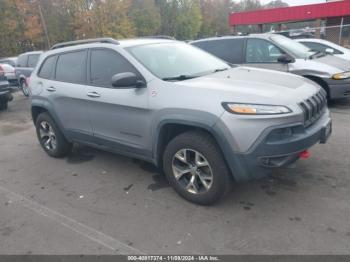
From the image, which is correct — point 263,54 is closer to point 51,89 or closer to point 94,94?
point 94,94

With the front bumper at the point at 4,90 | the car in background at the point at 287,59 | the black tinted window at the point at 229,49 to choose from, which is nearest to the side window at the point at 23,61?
the front bumper at the point at 4,90

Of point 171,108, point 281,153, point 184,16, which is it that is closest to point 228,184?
point 281,153

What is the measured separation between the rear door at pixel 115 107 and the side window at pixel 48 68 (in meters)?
1.04

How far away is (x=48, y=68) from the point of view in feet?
16.3

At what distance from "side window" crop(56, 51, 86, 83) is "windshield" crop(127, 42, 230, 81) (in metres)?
0.90

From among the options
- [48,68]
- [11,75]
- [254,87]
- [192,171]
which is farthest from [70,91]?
[11,75]

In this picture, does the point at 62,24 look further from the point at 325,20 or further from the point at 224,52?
the point at 224,52

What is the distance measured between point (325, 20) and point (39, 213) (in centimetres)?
2928

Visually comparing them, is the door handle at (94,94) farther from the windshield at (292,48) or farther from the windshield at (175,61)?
the windshield at (292,48)

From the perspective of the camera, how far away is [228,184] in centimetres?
312

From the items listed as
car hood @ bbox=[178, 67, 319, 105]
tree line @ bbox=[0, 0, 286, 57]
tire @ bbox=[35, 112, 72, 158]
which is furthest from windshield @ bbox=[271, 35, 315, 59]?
tree line @ bbox=[0, 0, 286, 57]

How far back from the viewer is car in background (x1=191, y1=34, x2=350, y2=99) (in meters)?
6.54

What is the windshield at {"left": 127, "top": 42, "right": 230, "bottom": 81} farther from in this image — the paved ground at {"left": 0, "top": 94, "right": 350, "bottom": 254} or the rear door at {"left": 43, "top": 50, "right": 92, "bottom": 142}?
the paved ground at {"left": 0, "top": 94, "right": 350, "bottom": 254}

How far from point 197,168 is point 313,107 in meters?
1.35
